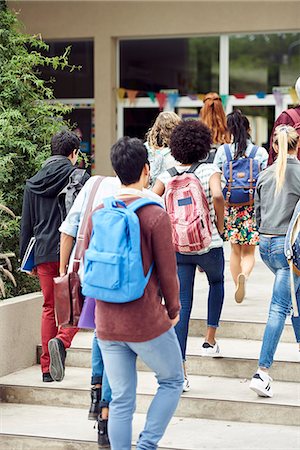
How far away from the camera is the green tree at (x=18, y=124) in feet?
26.5

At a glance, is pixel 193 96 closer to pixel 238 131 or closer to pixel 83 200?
→ pixel 238 131

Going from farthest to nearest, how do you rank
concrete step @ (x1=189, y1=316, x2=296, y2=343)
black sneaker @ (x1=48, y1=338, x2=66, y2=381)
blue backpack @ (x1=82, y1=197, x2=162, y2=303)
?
concrete step @ (x1=189, y1=316, x2=296, y2=343) → black sneaker @ (x1=48, y1=338, x2=66, y2=381) → blue backpack @ (x1=82, y1=197, x2=162, y2=303)

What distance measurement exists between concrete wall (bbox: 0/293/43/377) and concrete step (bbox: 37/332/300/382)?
1.15 feet

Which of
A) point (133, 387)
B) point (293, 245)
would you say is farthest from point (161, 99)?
point (133, 387)

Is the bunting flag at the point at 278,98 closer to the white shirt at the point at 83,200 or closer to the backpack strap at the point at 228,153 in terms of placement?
the backpack strap at the point at 228,153

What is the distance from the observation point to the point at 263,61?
14.7 metres

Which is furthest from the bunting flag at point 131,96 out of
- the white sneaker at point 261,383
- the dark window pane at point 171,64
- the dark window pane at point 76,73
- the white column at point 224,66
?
the white sneaker at point 261,383

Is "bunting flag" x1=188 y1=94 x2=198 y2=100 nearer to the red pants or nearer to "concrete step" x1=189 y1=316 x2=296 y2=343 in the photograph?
"concrete step" x1=189 y1=316 x2=296 y2=343

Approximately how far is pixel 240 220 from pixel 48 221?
2126mm

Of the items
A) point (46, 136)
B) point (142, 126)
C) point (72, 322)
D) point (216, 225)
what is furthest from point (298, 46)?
point (72, 322)

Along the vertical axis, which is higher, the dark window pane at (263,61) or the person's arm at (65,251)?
the dark window pane at (263,61)

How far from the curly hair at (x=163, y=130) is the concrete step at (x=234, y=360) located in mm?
1615

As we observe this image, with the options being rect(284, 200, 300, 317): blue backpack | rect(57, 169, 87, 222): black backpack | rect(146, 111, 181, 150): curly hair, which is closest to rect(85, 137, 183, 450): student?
rect(284, 200, 300, 317): blue backpack

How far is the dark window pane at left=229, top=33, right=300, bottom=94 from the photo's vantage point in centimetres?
1454
